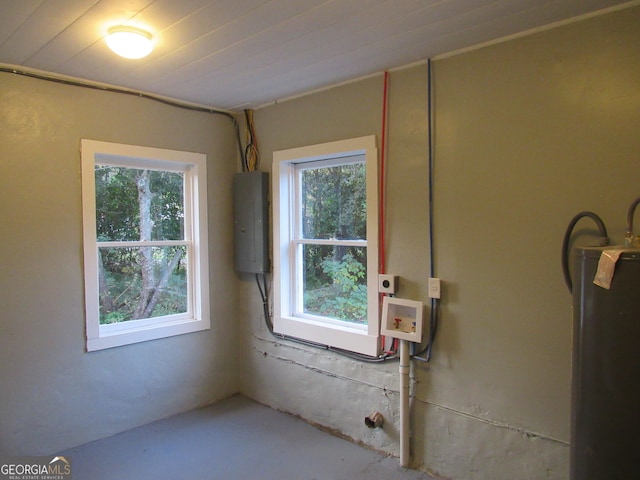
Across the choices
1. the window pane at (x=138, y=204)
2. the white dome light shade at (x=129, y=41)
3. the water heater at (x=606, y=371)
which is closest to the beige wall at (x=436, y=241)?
the window pane at (x=138, y=204)

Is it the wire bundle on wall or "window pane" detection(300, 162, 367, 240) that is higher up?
the wire bundle on wall

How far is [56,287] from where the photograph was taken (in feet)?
8.63

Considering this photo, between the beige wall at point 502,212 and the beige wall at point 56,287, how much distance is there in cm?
155

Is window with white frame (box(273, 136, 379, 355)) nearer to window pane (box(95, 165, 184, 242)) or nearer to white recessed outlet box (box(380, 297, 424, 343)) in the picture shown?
white recessed outlet box (box(380, 297, 424, 343))

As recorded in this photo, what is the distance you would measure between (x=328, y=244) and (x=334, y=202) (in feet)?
1.02

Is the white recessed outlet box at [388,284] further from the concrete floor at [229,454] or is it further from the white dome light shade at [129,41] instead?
the white dome light shade at [129,41]

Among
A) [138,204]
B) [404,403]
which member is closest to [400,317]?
Answer: [404,403]

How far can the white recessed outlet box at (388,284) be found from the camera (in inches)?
100

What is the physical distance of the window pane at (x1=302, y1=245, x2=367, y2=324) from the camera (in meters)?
2.88

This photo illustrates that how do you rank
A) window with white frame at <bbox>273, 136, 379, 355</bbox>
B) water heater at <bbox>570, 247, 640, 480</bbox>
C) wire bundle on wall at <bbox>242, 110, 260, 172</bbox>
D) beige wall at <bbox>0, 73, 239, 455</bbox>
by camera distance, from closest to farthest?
water heater at <bbox>570, 247, 640, 480</bbox> → beige wall at <bbox>0, 73, 239, 455</bbox> → window with white frame at <bbox>273, 136, 379, 355</bbox> → wire bundle on wall at <bbox>242, 110, 260, 172</bbox>

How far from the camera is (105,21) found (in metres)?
1.87

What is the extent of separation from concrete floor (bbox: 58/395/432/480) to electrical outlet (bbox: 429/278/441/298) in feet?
3.44

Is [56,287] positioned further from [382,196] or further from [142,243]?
[382,196]

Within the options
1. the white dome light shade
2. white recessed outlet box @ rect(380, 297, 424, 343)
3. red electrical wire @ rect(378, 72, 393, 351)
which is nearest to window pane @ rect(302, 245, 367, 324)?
red electrical wire @ rect(378, 72, 393, 351)
